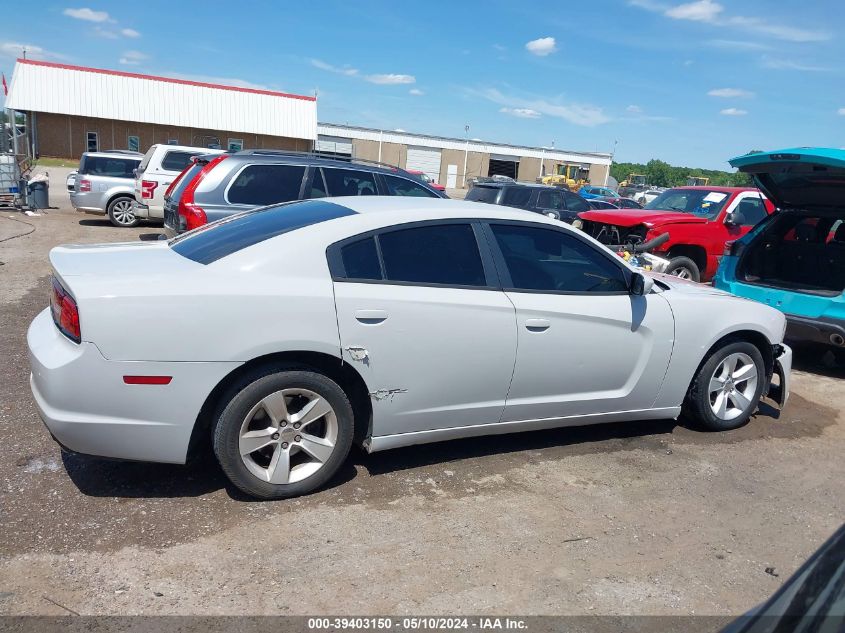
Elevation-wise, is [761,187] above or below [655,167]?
below

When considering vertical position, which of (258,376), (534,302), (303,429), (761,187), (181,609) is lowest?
(181,609)

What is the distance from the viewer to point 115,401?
10.9ft

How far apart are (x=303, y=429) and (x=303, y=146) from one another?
4695 cm

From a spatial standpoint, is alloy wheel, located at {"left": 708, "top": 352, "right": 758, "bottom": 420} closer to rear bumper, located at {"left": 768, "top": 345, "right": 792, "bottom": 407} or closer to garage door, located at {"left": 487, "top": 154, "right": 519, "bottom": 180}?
rear bumper, located at {"left": 768, "top": 345, "right": 792, "bottom": 407}

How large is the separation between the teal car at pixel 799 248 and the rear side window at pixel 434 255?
13.5 feet

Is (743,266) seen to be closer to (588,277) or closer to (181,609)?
(588,277)

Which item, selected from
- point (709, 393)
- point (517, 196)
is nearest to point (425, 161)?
point (517, 196)

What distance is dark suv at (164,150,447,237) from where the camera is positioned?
773 centimetres

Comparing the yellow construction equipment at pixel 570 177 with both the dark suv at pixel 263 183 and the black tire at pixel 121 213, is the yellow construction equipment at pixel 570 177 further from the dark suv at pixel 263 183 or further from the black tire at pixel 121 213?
the dark suv at pixel 263 183

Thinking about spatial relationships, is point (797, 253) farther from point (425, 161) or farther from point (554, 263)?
point (425, 161)

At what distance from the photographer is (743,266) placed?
7809mm

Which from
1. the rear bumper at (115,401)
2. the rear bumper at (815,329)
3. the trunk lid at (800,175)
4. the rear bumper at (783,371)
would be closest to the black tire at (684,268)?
the trunk lid at (800,175)

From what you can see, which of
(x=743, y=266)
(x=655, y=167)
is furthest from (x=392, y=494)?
(x=655, y=167)

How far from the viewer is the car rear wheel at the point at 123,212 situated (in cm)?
1603
